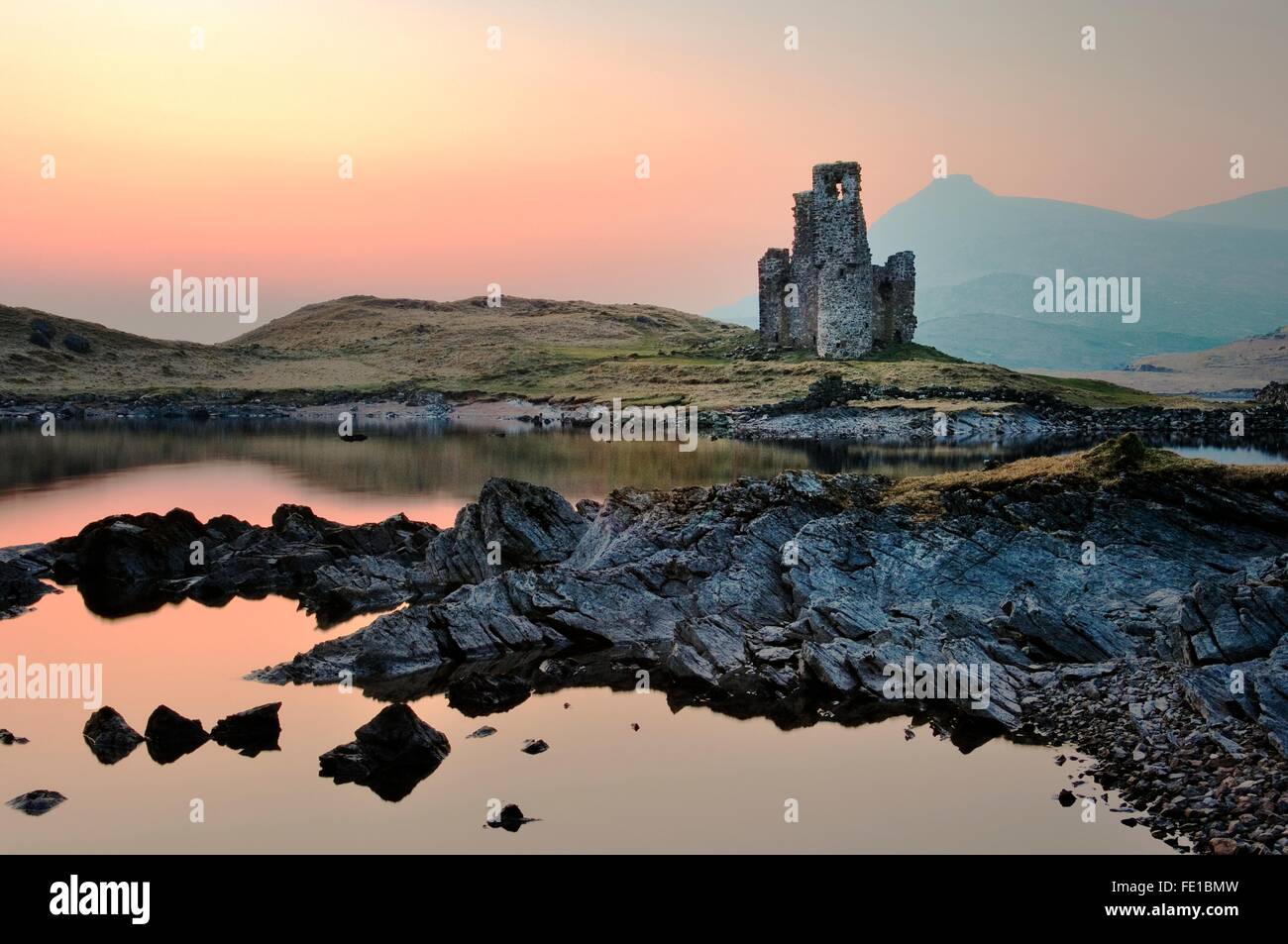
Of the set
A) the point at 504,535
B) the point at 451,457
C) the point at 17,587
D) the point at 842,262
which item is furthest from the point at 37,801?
the point at 842,262

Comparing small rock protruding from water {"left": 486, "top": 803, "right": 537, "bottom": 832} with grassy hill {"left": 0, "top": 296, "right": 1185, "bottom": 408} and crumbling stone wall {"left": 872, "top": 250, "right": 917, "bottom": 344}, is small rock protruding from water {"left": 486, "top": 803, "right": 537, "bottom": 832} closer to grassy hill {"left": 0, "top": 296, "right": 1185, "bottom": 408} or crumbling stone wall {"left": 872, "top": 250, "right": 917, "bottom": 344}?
grassy hill {"left": 0, "top": 296, "right": 1185, "bottom": 408}

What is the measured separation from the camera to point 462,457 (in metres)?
76.4

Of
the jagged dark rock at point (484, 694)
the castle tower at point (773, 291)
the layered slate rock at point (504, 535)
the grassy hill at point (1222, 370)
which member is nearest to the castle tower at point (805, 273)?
the castle tower at point (773, 291)

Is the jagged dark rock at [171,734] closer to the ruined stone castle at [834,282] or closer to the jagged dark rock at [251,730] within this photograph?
the jagged dark rock at [251,730]

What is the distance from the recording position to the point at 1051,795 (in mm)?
20578

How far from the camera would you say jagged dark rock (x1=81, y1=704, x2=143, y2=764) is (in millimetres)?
23219

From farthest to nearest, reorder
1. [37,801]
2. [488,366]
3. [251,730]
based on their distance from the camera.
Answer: [488,366] → [251,730] → [37,801]

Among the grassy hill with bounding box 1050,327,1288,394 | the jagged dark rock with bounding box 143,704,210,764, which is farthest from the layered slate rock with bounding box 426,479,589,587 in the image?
the grassy hill with bounding box 1050,327,1288,394

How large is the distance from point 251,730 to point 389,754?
10.9ft

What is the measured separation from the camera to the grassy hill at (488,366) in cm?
9794

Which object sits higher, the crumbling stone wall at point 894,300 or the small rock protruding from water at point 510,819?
the crumbling stone wall at point 894,300

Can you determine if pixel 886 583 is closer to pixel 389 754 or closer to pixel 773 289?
pixel 389 754

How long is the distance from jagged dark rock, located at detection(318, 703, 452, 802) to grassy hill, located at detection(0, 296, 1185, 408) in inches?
2827

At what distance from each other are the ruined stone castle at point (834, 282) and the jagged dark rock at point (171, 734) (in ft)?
257
